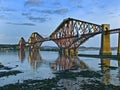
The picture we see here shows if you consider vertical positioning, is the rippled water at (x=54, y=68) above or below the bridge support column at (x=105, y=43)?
below

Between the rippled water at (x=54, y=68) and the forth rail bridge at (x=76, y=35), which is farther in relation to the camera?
the forth rail bridge at (x=76, y=35)

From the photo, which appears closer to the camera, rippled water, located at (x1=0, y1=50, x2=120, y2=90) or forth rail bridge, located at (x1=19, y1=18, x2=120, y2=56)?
rippled water, located at (x1=0, y1=50, x2=120, y2=90)

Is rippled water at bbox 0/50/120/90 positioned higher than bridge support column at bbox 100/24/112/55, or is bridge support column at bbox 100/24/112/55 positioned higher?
bridge support column at bbox 100/24/112/55

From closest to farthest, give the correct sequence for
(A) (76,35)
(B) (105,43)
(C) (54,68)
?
(C) (54,68)
(B) (105,43)
(A) (76,35)

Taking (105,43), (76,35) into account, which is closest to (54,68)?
(105,43)

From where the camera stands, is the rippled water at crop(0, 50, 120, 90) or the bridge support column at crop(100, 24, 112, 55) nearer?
the rippled water at crop(0, 50, 120, 90)

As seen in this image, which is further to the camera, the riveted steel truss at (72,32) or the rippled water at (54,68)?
the riveted steel truss at (72,32)

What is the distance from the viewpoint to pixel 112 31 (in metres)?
89.7

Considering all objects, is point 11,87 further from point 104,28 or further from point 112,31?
point 104,28

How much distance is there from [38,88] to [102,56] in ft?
218

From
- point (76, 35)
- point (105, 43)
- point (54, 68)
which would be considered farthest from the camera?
point (76, 35)

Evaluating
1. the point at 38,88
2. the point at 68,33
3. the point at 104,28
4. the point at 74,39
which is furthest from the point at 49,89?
the point at 68,33

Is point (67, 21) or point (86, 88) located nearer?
point (86, 88)

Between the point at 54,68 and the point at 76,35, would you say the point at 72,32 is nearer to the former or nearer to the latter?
the point at 76,35
